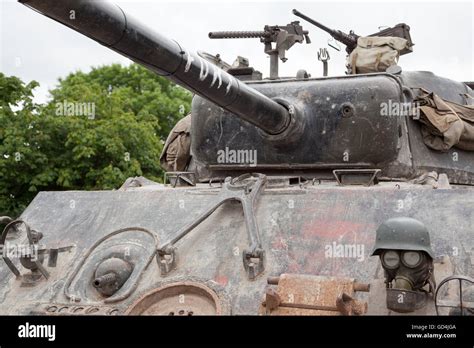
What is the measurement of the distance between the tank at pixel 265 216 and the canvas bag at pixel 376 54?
490 millimetres

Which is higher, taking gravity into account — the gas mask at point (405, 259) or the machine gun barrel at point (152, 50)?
the machine gun barrel at point (152, 50)

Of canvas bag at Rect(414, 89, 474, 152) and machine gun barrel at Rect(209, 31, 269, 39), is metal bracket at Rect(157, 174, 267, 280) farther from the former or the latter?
machine gun barrel at Rect(209, 31, 269, 39)

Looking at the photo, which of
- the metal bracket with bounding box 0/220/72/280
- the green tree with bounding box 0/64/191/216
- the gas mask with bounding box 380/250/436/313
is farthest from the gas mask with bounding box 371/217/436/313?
the green tree with bounding box 0/64/191/216

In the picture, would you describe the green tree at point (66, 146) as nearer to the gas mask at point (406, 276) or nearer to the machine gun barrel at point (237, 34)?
the machine gun barrel at point (237, 34)

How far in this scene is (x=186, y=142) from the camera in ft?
30.6

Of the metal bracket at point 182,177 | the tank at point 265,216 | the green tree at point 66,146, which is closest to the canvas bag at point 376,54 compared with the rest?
the tank at point 265,216

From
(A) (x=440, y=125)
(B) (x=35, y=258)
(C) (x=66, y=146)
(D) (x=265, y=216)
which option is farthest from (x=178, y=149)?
(C) (x=66, y=146)

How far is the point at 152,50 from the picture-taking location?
5.08 meters

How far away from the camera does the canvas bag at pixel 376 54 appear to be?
913 centimetres

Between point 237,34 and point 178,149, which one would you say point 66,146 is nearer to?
point 237,34

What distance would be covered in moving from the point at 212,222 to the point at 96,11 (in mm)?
2788

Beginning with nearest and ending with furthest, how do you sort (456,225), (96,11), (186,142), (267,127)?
(96,11) < (456,225) < (267,127) < (186,142)
